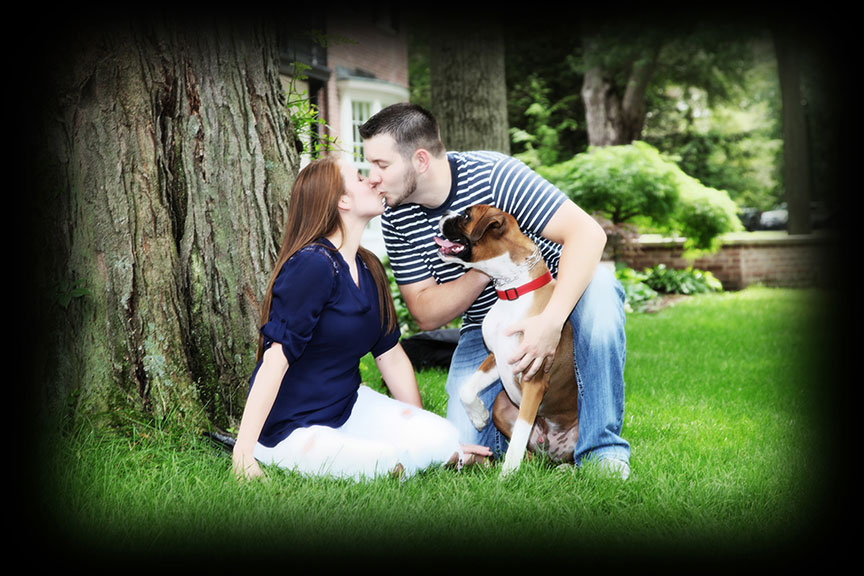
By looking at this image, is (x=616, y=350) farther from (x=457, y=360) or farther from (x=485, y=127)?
(x=485, y=127)

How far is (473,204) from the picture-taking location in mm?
3475

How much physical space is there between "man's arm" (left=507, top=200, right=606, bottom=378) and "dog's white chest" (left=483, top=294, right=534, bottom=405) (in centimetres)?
5

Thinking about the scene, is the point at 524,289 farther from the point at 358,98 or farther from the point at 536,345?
the point at 358,98

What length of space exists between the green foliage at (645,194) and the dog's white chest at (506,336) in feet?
29.7

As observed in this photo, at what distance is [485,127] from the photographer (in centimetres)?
804

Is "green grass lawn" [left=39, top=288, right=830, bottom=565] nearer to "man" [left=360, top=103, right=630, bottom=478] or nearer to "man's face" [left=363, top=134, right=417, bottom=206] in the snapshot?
"man" [left=360, top=103, right=630, bottom=478]

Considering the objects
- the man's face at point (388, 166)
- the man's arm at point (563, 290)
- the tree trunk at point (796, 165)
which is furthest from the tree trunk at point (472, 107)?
the tree trunk at point (796, 165)

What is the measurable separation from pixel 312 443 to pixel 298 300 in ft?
1.91

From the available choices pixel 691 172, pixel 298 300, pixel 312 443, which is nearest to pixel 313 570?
pixel 312 443

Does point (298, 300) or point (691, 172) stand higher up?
point (691, 172)

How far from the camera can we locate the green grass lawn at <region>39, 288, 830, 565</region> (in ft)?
8.38

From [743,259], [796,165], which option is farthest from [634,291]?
[796,165]

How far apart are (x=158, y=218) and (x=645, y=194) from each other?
990 cm

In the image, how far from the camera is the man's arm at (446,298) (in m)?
3.49
